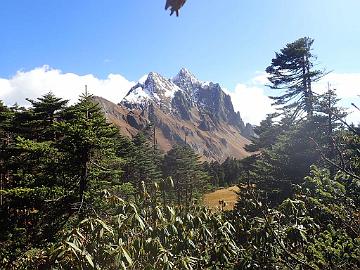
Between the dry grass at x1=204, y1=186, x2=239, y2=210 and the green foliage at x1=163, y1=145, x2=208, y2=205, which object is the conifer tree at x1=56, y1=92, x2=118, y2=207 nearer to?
the dry grass at x1=204, y1=186, x2=239, y2=210

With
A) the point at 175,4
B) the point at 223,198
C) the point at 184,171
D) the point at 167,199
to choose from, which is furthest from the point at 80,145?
the point at 223,198

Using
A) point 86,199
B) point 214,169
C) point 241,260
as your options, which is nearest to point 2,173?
point 86,199

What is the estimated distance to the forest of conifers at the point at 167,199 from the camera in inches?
190

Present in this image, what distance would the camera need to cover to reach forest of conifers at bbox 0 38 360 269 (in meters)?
4.84

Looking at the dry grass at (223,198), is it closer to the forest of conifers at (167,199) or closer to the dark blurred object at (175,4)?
the forest of conifers at (167,199)

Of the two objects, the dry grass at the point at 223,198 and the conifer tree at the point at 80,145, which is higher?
the conifer tree at the point at 80,145

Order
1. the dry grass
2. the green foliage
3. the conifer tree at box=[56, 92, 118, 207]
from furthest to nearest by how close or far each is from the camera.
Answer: the green foliage
the dry grass
the conifer tree at box=[56, 92, 118, 207]

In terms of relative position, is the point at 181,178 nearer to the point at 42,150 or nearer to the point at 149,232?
the point at 42,150

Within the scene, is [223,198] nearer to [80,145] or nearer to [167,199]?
[167,199]

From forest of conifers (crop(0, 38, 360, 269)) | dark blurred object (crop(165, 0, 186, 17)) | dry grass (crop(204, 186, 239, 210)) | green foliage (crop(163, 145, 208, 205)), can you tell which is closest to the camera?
dark blurred object (crop(165, 0, 186, 17))

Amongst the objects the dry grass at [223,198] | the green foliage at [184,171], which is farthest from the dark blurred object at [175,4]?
the green foliage at [184,171]

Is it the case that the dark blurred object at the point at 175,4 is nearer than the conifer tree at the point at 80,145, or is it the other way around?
the dark blurred object at the point at 175,4

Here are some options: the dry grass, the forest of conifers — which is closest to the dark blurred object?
the forest of conifers

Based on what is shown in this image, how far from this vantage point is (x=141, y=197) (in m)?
6.50
